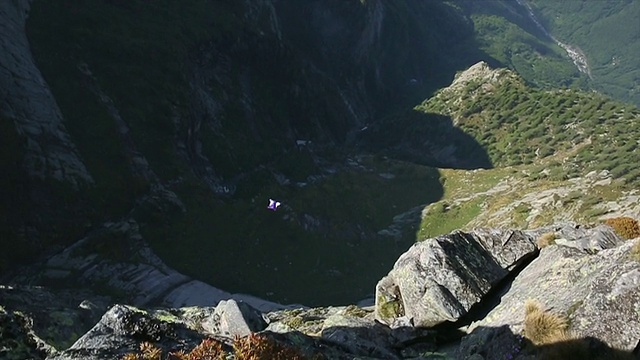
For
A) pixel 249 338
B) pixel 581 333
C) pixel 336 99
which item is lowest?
pixel 581 333

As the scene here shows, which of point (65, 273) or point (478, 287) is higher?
point (65, 273)

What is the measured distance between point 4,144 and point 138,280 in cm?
2304

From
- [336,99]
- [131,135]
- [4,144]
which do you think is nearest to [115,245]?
[4,144]

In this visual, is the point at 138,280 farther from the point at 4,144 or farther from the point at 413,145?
the point at 413,145

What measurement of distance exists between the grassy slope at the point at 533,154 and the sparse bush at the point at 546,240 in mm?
28911

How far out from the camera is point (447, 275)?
66.3ft

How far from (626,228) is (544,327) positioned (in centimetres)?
1277

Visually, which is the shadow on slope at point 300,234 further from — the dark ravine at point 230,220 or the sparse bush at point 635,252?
the sparse bush at point 635,252

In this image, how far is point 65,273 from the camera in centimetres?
4872

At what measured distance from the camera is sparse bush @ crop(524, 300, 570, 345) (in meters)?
14.2

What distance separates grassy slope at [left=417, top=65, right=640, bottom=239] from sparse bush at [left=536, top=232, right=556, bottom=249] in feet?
94.9

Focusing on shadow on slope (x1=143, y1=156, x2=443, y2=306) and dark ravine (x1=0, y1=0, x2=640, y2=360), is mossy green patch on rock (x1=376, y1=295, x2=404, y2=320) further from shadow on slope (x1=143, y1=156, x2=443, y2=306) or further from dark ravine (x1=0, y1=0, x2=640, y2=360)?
shadow on slope (x1=143, y1=156, x2=443, y2=306)

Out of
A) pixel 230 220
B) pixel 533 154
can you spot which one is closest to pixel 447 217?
pixel 230 220

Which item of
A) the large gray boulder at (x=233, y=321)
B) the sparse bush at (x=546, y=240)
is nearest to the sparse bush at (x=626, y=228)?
the sparse bush at (x=546, y=240)
